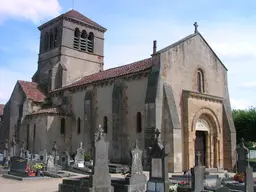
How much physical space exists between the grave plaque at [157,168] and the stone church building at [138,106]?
7577 mm

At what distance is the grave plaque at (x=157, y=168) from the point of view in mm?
10844

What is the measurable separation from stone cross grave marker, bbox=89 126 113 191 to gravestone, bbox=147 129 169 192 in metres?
1.57

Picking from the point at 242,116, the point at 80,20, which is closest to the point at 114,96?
the point at 80,20

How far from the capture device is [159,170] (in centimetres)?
1086

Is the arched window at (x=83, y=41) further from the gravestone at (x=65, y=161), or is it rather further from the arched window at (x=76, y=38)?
the gravestone at (x=65, y=161)

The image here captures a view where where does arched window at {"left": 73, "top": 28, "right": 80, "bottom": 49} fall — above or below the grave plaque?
above

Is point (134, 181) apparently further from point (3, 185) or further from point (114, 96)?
point (114, 96)

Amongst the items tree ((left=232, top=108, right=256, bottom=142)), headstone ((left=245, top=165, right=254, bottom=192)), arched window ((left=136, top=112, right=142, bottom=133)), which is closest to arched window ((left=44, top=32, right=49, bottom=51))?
arched window ((left=136, top=112, right=142, bottom=133))

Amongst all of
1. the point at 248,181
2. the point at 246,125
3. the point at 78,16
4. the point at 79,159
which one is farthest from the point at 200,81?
the point at 78,16

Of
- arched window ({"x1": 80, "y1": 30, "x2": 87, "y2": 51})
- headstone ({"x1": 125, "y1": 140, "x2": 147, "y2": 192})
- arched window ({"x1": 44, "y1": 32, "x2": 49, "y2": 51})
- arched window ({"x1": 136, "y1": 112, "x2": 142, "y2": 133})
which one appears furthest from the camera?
arched window ({"x1": 44, "y1": 32, "x2": 49, "y2": 51})

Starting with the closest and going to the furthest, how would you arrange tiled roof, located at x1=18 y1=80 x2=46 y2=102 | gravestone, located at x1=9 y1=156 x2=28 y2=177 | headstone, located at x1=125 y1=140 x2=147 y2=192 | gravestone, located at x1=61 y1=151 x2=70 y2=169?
headstone, located at x1=125 y1=140 x2=147 y2=192
gravestone, located at x1=9 y1=156 x2=28 y2=177
gravestone, located at x1=61 y1=151 x2=70 y2=169
tiled roof, located at x1=18 y1=80 x2=46 y2=102

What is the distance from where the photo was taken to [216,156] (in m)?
22.5

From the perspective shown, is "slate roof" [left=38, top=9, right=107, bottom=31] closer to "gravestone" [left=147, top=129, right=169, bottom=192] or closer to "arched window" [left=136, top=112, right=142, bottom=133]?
"arched window" [left=136, top=112, right=142, bottom=133]

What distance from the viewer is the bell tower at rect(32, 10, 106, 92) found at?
3117 centimetres
